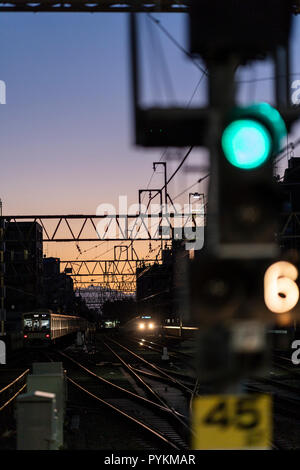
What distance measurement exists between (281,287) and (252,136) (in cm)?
101

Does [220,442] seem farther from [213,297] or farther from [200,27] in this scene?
[200,27]

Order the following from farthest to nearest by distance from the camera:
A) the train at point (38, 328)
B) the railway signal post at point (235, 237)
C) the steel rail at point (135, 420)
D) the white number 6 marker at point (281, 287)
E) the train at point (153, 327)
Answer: the train at point (153, 327) < the train at point (38, 328) < the steel rail at point (135, 420) < the white number 6 marker at point (281, 287) < the railway signal post at point (235, 237)

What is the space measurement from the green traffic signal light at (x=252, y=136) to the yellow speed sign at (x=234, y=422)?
1.27 meters

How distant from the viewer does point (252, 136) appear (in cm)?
370

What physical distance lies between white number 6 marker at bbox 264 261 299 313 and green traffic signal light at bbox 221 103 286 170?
1.99ft

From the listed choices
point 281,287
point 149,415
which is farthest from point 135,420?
point 281,287

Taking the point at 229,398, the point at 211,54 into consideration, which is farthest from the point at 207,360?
the point at 211,54

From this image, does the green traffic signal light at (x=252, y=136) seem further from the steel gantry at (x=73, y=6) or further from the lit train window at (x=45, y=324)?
the lit train window at (x=45, y=324)

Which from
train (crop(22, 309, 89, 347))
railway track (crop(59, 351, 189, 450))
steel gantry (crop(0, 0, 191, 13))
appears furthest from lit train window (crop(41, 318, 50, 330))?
steel gantry (crop(0, 0, 191, 13))

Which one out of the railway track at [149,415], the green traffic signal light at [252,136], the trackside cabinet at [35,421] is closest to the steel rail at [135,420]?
the railway track at [149,415]

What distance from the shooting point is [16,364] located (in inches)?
1310

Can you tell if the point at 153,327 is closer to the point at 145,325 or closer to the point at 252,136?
the point at 145,325

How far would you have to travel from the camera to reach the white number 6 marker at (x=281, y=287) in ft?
12.2
